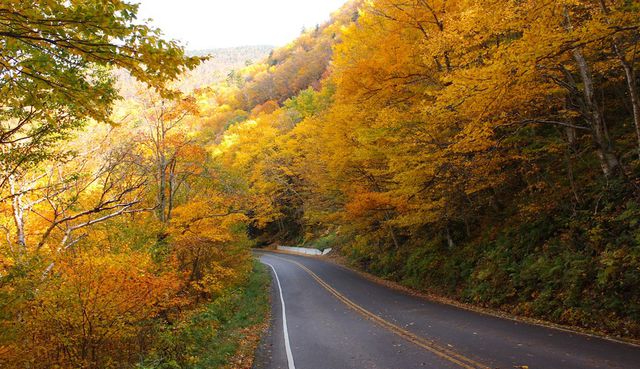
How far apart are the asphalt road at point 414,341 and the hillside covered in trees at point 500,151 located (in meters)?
1.34

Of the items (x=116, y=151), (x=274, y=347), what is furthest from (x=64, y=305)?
(x=274, y=347)

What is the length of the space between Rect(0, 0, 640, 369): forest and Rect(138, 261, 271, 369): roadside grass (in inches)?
2.7

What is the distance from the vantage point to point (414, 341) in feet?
28.2

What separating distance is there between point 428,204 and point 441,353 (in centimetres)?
743

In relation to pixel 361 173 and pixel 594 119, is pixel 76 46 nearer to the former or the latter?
pixel 594 119

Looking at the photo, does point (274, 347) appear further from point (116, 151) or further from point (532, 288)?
point (532, 288)

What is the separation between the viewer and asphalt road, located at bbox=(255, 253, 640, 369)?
6680 millimetres

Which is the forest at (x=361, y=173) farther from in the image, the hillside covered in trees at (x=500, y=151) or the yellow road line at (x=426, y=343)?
the yellow road line at (x=426, y=343)

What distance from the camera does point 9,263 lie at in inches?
309

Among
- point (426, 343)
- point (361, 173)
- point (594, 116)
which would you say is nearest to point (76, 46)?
point (426, 343)

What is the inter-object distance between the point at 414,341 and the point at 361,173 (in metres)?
12.1

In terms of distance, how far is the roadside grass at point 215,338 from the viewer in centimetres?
831

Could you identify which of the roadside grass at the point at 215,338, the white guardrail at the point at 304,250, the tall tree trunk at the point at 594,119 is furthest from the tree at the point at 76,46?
the white guardrail at the point at 304,250

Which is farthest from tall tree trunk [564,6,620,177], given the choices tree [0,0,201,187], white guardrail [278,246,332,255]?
white guardrail [278,246,332,255]
